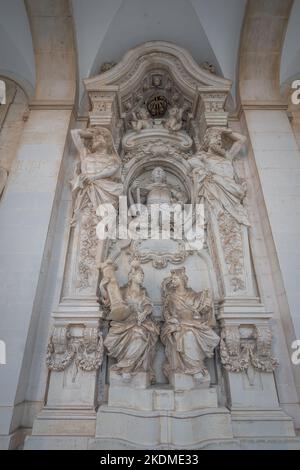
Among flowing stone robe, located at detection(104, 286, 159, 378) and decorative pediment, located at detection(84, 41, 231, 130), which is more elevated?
decorative pediment, located at detection(84, 41, 231, 130)

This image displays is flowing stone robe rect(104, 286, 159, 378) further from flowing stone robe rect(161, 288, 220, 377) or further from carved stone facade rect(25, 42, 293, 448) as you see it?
flowing stone robe rect(161, 288, 220, 377)

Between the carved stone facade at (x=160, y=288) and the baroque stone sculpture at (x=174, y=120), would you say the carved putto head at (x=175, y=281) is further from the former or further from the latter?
the baroque stone sculpture at (x=174, y=120)

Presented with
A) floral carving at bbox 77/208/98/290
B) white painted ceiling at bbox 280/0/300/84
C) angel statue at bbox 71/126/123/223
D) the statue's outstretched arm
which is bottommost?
floral carving at bbox 77/208/98/290

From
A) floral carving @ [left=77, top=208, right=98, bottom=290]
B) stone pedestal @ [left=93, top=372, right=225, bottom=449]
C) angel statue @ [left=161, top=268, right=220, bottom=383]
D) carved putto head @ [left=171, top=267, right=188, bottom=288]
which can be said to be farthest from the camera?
floral carving @ [left=77, top=208, right=98, bottom=290]

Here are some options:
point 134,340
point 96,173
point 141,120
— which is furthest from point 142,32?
point 134,340

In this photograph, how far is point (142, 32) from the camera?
6.95m

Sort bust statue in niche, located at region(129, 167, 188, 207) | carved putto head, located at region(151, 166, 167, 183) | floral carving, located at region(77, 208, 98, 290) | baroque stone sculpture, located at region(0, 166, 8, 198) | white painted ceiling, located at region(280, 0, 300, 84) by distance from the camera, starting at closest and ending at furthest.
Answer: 1. floral carving, located at region(77, 208, 98, 290)
2. baroque stone sculpture, located at region(0, 166, 8, 198)
3. bust statue in niche, located at region(129, 167, 188, 207)
4. carved putto head, located at region(151, 166, 167, 183)
5. white painted ceiling, located at region(280, 0, 300, 84)

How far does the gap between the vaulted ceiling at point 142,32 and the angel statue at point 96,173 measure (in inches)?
76.7

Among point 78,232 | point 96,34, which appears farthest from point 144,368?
point 96,34

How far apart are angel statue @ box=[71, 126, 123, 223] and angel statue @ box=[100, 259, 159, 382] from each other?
1.68 meters

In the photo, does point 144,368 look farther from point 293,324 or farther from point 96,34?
point 96,34

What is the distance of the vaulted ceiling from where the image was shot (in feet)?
21.5

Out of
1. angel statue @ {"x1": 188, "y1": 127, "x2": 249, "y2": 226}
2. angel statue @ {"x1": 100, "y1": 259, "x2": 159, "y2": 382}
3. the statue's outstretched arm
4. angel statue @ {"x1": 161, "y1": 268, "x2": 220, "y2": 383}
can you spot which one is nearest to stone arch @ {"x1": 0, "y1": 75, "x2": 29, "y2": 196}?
angel statue @ {"x1": 100, "y1": 259, "x2": 159, "y2": 382}
